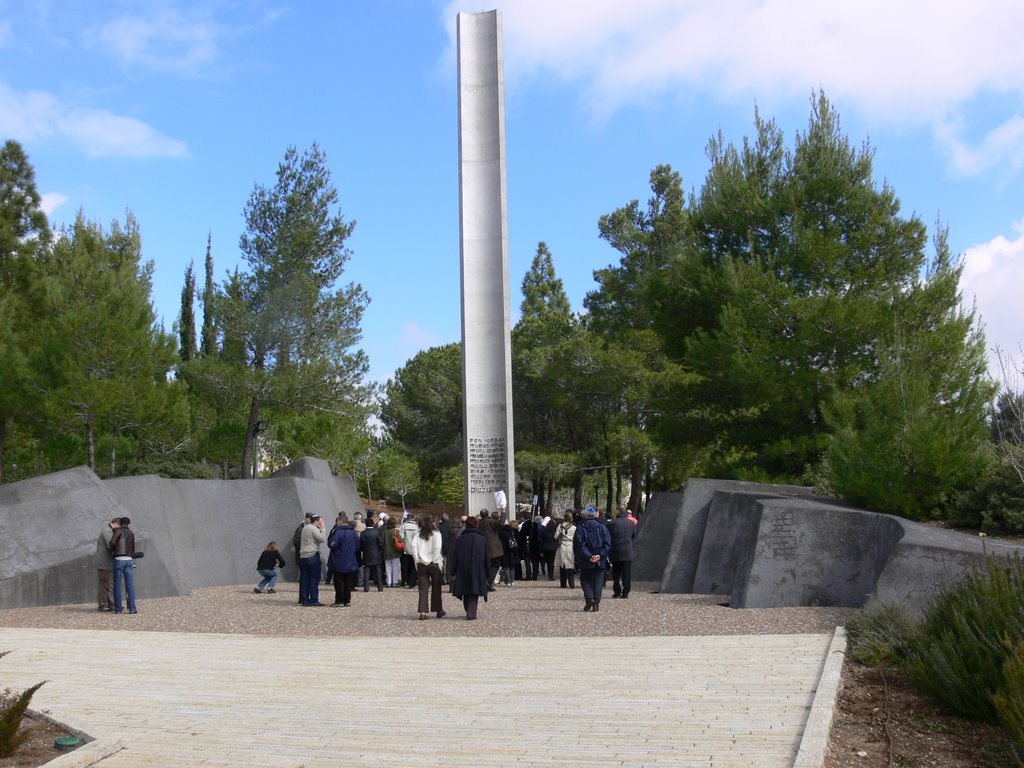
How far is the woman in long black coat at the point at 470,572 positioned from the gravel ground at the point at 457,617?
288mm

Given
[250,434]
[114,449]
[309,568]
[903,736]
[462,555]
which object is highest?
[250,434]

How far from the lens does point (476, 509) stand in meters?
26.3

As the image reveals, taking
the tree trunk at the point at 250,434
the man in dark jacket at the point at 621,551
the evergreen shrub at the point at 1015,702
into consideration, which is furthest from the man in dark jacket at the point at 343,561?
the tree trunk at the point at 250,434

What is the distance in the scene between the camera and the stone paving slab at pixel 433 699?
6.59 m

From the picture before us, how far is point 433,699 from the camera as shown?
821 centimetres

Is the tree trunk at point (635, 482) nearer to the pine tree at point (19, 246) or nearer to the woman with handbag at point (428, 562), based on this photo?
the pine tree at point (19, 246)

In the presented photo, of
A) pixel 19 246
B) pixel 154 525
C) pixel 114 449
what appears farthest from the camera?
pixel 19 246

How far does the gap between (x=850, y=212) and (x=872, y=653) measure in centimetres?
1672

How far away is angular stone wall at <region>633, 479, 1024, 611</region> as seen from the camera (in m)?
11.2

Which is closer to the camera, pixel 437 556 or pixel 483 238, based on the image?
pixel 437 556

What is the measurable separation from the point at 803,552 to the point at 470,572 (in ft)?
13.7

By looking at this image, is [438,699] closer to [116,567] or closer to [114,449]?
[116,567]

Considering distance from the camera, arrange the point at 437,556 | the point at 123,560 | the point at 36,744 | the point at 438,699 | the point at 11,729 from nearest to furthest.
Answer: the point at 11,729
the point at 36,744
the point at 438,699
the point at 437,556
the point at 123,560

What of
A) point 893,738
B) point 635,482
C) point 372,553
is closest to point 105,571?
point 372,553
